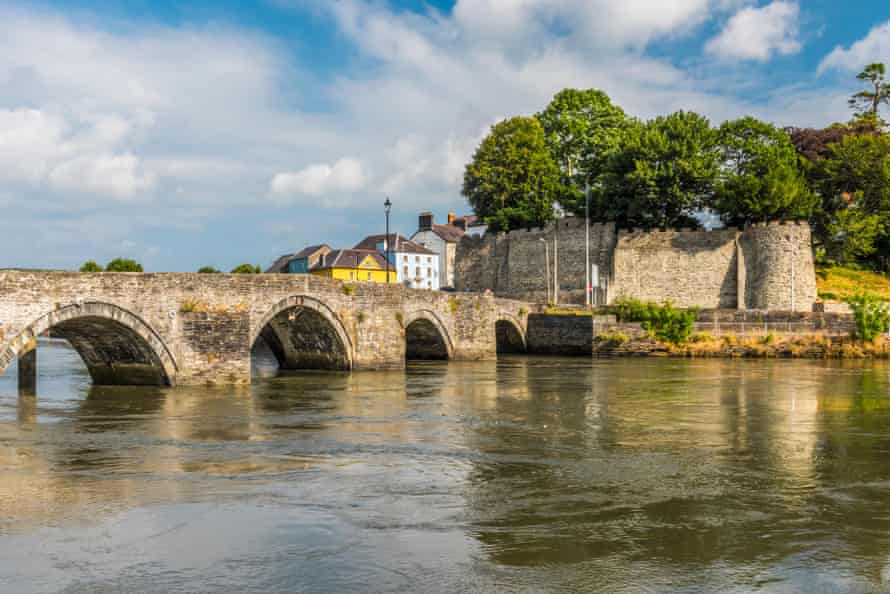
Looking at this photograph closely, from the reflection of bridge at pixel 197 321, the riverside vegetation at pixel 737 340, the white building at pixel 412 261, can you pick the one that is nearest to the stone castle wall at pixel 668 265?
the riverside vegetation at pixel 737 340

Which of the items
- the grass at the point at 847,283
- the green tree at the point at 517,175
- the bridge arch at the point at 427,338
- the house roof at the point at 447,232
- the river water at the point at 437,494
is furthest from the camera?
the house roof at the point at 447,232

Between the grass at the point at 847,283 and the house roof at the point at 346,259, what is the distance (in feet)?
116

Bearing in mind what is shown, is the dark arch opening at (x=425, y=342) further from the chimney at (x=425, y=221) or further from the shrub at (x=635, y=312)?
the chimney at (x=425, y=221)

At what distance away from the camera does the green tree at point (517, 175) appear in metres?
46.7

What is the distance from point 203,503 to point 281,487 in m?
0.99

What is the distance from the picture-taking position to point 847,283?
42.5 m

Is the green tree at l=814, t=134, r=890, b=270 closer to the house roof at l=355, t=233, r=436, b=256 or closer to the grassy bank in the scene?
the grassy bank

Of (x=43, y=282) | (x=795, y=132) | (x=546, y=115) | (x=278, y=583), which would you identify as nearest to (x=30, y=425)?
(x=43, y=282)

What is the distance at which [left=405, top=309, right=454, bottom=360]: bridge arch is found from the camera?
27766 millimetres

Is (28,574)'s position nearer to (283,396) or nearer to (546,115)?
(283,396)

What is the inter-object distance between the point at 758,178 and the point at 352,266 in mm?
34837

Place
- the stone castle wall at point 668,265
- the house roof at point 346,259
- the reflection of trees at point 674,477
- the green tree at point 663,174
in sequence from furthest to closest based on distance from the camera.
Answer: the house roof at point 346,259, the green tree at point 663,174, the stone castle wall at point 668,265, the reflection of trees at point 674,477

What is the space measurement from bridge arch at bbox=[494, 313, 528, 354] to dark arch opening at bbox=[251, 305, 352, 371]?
39.1 feet

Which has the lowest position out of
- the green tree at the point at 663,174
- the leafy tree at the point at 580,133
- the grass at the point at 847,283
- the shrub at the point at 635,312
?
the shrub at the point at 635,312
